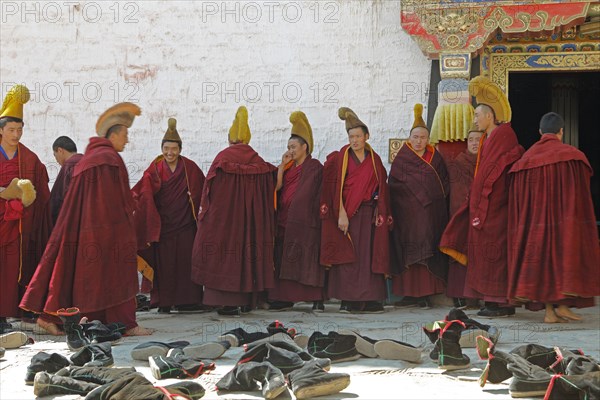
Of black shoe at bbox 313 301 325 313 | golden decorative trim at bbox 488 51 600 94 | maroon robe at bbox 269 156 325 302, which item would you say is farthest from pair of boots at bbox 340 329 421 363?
golden decorative trim at bbox 488 51 600 94

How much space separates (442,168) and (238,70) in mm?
1984

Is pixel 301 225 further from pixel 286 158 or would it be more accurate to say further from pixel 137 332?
pixel 137 332

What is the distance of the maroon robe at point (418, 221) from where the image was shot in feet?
23.2

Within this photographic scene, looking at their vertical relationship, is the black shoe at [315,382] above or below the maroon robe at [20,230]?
below

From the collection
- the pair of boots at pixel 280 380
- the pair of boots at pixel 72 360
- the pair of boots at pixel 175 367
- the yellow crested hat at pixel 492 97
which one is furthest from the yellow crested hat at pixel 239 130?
the pair of boots at pixel 280 380

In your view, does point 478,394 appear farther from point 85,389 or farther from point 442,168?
point 442,168

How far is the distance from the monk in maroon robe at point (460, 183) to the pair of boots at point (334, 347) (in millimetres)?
2268

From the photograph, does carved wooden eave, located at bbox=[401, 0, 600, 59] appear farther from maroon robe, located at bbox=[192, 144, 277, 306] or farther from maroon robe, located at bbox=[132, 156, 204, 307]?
maroon robe, located at bbox=[132, 156, 204, 307]

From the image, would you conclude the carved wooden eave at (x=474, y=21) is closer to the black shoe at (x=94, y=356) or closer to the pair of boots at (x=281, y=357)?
the pair of boots at (x=281, y=357)

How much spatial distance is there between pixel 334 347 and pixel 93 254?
1.66m

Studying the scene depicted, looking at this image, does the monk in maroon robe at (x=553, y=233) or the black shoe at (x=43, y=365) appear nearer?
the black shoe at (x=43, y=365)

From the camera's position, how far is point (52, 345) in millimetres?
5461

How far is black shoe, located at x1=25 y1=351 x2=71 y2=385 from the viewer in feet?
14.4

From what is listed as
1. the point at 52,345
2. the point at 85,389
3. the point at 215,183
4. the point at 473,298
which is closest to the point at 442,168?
the point at 473,298
